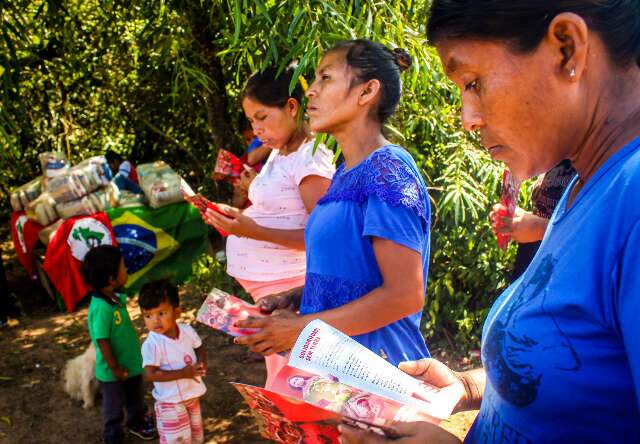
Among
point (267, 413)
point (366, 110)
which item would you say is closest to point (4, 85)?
point (366, 110)

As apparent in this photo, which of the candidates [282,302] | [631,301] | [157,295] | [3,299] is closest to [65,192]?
[3,299]

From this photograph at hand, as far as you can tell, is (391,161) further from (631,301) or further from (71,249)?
(71,249)

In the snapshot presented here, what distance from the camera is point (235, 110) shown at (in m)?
5.62

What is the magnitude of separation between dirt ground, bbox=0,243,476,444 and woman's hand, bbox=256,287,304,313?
177 centimetres

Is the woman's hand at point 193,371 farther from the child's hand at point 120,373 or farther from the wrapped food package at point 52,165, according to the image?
the wrapped food package at point 52,165

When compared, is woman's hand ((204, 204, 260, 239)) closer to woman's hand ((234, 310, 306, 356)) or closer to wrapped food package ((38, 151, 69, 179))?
woman's hand ((234, 310, 306, 356))

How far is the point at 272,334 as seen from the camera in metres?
1.82

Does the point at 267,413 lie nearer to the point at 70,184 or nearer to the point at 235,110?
the point at 235,110

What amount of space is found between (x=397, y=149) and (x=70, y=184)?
15.6ft

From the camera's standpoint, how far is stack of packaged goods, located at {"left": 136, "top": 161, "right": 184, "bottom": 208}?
6.16 metres

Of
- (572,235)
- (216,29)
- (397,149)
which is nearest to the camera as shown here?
(572,235)

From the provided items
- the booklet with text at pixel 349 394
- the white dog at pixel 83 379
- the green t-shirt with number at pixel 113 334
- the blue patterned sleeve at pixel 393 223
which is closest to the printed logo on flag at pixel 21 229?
the white dog at pixel 83 379

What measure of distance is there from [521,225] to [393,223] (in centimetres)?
91

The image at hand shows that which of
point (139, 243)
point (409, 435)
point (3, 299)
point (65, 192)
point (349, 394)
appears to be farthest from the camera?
point (139, 243)
